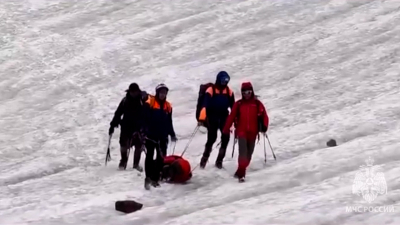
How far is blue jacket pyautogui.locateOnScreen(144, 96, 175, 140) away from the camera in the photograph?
11.8 m

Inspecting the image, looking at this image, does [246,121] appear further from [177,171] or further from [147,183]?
[147,183]

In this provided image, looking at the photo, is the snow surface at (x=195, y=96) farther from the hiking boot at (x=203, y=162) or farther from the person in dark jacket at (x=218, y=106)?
the person in dark jacket at (x=218, y=106)

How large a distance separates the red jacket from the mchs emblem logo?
6.23 ft

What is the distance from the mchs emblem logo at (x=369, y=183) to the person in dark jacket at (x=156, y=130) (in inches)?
134

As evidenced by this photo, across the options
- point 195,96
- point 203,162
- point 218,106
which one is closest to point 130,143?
point 203,162

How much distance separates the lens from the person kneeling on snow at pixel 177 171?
12047mm

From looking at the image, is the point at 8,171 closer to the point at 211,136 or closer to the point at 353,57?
the point at 211,136

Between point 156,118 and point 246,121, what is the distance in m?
1.59

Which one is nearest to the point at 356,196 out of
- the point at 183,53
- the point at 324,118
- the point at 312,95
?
the point at 324,118

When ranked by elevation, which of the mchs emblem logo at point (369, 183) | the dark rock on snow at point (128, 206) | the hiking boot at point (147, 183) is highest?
the hiking boot at point (147, 183)

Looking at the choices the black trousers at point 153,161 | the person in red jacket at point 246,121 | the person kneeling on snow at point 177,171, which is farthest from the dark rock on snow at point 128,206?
the person in red jacket at point 246,121

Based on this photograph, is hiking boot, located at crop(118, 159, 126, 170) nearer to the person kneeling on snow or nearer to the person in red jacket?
the person kneeling on snow

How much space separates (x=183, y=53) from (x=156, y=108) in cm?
788

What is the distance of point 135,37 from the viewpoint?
20.5 meters
